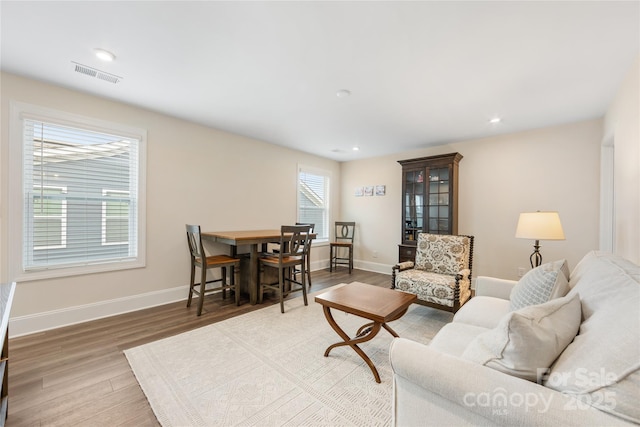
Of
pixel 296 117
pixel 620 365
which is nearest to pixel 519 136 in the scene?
pixel 296 117

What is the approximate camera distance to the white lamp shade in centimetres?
254

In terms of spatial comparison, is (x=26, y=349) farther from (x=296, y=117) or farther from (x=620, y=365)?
(x=620, y=365)

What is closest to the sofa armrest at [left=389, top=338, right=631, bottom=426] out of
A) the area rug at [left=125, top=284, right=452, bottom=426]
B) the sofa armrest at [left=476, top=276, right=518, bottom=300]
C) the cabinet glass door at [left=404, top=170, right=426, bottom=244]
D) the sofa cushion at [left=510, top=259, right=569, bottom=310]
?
the area rug at [left=125, top=284, right=452, bottom=426]

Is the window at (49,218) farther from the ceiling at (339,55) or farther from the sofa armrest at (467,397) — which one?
→ the sofa armrest at (467,397)

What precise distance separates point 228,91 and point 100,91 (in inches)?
54.0

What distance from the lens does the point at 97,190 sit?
9.29ft

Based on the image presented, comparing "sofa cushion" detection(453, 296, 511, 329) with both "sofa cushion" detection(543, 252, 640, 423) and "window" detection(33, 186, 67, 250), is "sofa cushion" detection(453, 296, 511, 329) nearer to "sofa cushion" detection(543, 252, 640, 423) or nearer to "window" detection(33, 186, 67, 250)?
"sofa cushion" detection(543, 252, 640, 423)

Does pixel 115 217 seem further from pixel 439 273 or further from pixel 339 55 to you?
pixel 439 273

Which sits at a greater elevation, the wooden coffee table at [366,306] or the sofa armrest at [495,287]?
the sofa armrest at [495,287]

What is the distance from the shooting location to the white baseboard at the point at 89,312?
2432 millimetres

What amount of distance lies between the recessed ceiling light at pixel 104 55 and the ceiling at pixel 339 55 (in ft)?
0.14

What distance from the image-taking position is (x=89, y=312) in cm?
276

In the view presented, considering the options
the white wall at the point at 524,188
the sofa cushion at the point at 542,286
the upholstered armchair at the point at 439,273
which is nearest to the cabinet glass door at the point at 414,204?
the white wall at the point at 524,188

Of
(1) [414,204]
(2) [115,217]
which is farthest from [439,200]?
(2) [115,217]
